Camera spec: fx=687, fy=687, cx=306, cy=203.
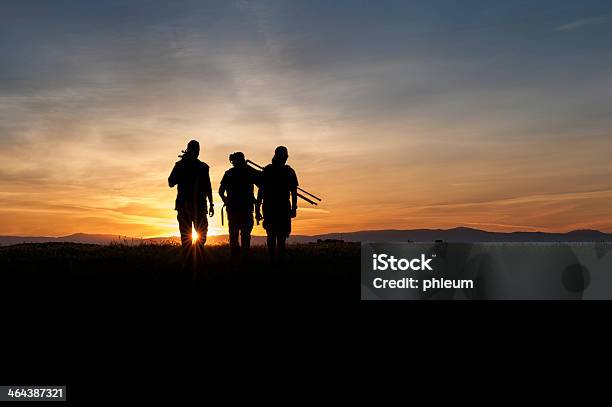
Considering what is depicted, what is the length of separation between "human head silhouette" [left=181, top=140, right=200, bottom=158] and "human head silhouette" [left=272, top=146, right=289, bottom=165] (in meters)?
1.99

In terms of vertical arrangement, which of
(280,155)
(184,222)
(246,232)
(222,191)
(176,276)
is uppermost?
(280,155)

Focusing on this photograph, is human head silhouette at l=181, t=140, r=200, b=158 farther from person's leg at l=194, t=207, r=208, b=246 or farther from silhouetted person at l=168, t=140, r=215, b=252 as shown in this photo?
person's leg at l=194, t=207, r=208, b=246

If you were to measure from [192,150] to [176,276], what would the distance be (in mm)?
3392

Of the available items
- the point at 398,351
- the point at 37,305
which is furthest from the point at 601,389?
the point at 37,305

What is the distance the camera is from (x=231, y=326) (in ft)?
32.1

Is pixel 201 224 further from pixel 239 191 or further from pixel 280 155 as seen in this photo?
pixel 280 155

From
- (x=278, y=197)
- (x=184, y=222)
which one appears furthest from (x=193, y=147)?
(x=278, y=197)

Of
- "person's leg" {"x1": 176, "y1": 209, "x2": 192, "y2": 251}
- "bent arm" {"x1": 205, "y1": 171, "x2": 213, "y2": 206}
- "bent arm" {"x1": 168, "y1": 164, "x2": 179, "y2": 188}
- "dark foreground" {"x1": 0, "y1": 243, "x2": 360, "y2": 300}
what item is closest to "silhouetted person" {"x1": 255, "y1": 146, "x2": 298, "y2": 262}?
"dark foreground" {"x1": 0, "y1": 243, "x2": 360, "y2": 300}

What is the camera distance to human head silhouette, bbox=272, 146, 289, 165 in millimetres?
17594

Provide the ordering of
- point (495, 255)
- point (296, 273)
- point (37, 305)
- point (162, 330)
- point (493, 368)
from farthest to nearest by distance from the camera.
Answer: point (296, 273) → point (495, 255) → point (37, 305) → point (162, 330) → point (493, 368)

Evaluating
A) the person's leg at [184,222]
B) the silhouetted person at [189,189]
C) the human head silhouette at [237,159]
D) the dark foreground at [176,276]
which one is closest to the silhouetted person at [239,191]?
the human head silhouette at [237,159]

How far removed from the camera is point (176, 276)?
1605 centimetres

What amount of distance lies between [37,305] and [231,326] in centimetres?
407

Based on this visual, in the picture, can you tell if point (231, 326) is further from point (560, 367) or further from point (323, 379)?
point (560, 367)
